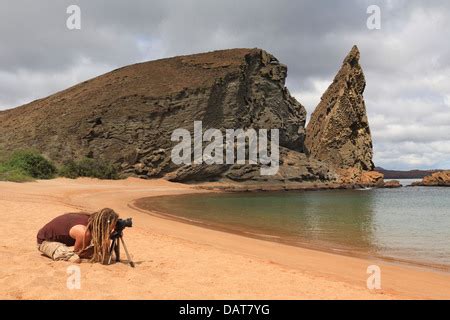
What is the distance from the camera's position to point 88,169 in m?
45.7

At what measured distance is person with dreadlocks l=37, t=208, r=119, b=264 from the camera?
7.14m

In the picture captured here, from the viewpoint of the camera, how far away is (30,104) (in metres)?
61.7

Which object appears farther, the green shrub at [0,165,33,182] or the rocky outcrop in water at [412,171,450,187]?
the rocky outcrop in water at [412,171,450,187]

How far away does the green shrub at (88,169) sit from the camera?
4331cm

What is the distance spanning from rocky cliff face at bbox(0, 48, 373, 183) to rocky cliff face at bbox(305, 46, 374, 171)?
1323 cm

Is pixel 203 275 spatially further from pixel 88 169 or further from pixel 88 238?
pixel 88 169

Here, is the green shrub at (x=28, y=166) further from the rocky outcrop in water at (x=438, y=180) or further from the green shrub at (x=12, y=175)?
the rocky outcrop in water at (x=438, y=180)

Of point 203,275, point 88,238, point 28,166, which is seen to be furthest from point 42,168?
point 203,275

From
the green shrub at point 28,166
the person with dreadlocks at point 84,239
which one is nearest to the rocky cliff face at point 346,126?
the green shrub at point 28,166

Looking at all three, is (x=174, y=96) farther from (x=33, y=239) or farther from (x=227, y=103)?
(x=33, y=239)

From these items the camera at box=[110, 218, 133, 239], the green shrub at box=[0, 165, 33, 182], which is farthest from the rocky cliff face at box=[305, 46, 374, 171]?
the camera at box=[110, 218, 133, 239]

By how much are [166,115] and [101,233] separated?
47.1 meters

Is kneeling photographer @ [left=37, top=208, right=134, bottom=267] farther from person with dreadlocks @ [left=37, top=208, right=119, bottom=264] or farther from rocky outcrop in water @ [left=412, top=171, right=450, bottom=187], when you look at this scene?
rocky outcrop in water @ [left=412, top=171, right=450, bottom=187]
